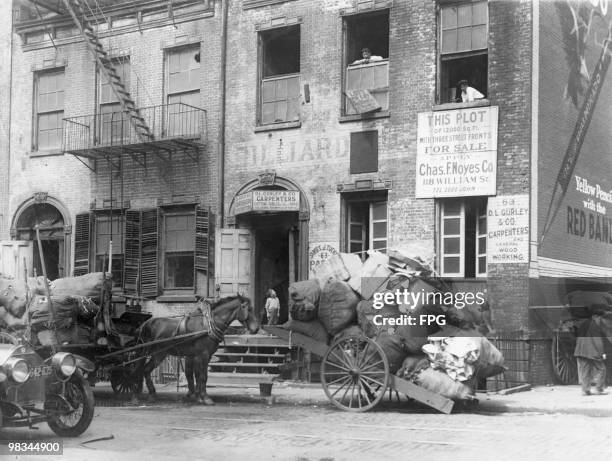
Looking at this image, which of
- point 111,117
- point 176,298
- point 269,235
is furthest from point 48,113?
point 269,235

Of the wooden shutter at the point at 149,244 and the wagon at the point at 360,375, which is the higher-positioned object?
the wooden shutter at the point at 149,244

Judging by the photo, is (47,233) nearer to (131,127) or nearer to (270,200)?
(131,127)

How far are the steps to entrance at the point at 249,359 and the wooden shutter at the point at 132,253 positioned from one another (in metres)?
2.65

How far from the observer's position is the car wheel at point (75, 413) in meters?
9.11

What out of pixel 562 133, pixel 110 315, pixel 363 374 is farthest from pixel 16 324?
pixel 562 133

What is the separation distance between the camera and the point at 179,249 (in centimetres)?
1709

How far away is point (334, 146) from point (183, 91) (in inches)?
134

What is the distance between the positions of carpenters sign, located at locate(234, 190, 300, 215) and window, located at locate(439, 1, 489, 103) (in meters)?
3.41

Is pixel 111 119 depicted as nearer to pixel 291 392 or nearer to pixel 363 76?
pixel 363 76

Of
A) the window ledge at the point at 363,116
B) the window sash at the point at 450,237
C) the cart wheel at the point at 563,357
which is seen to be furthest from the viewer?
the window ledge at the point at 363,116

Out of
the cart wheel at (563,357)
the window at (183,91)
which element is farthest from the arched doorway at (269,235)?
the cart wheel at (563,357)

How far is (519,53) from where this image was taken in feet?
48.2

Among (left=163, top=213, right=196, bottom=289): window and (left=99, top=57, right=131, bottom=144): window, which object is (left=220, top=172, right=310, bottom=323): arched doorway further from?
(left=99, top=57, right=131, bottom=144): window

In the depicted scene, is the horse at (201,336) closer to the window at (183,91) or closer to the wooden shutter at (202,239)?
the wooden shutter at (202,239)
